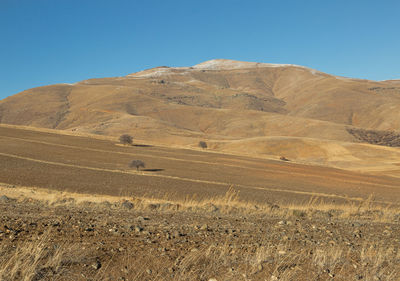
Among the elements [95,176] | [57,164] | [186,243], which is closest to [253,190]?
[95,176]

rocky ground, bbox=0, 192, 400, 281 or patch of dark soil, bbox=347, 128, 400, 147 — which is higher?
rocky ground, bbox=0, 192, 400, 281

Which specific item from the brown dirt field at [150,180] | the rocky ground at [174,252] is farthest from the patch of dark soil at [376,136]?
the rocky ground at [174,252]

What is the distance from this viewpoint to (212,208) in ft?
49.0

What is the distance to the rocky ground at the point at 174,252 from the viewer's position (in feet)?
17.6

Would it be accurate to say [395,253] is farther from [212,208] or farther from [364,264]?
[212,208]

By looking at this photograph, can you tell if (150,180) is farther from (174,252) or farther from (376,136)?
(376,136)

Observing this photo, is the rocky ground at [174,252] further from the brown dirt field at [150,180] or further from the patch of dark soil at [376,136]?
the patch of dark soil at [376,136]

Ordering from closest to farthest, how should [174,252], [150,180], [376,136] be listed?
1. [174,252]
2. [150,180]
3. [376,136]

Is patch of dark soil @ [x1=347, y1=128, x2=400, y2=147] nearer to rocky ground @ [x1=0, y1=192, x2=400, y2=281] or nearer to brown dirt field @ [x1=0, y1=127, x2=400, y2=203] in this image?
brown dirt field @ [x1=0, y1=127, x2=400, y2=203]

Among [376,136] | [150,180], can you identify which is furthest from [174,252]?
[376,136]

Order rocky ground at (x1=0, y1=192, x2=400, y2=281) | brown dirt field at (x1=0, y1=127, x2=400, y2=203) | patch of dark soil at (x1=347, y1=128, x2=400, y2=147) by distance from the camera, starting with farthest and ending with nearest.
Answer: patch of dark soil at (x1=347, y1=128, x2=400, y2=147)
brown dirt field at (x1=0, y1=127, x2=400, y2=203)
rocky ground at (x1=0, y1=192, x2=400, y2=281)

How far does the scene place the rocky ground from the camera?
212 inches

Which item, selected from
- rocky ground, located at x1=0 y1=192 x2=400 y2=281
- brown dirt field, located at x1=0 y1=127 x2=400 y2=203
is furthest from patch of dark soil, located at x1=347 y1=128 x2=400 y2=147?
rocky ground, located at x1=0 y1=192 x2=400 y2=281

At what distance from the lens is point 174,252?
21.0 feet
